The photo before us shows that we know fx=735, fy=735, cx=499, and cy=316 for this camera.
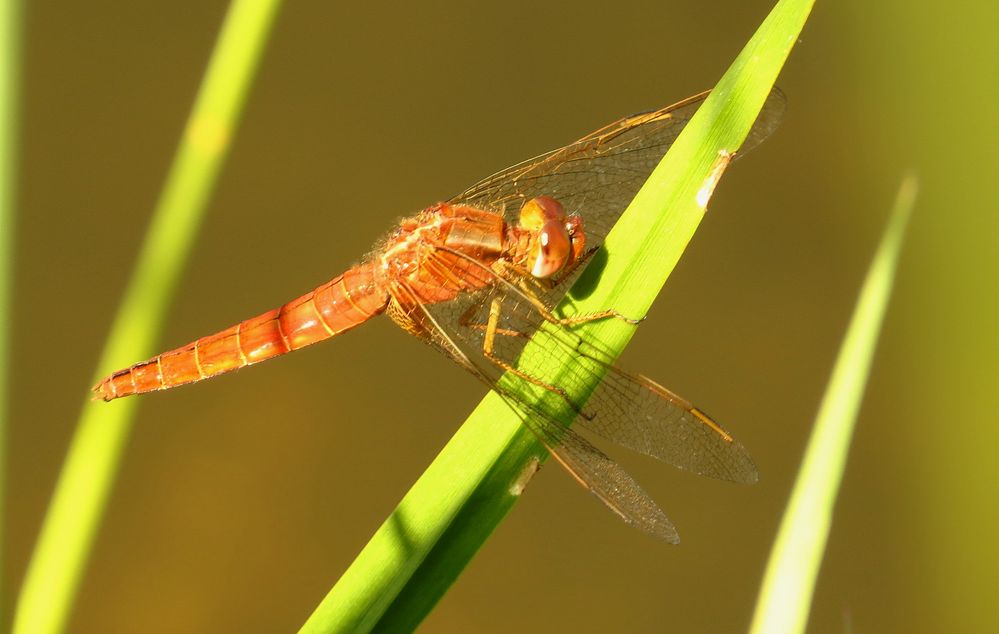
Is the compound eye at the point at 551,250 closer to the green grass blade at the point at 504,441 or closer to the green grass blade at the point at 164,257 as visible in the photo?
the green grass blade at the point at 504,441

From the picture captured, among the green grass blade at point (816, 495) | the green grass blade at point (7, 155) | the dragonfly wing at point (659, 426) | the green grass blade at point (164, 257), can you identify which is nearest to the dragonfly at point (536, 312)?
the dragonfly wing at point (659, 426)

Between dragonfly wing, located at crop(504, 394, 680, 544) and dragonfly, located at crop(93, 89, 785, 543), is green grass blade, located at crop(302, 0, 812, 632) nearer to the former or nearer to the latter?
dragonfly, located at crop(93, 89, 785, 543)

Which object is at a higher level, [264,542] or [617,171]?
[617,171]

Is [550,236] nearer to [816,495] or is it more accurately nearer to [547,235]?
[547,235]

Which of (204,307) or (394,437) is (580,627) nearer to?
(394,437)

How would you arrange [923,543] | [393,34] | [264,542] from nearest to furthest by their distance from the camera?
[264,542], [923,543], [393,34]

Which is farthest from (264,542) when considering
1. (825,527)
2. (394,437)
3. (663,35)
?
(663,35)
